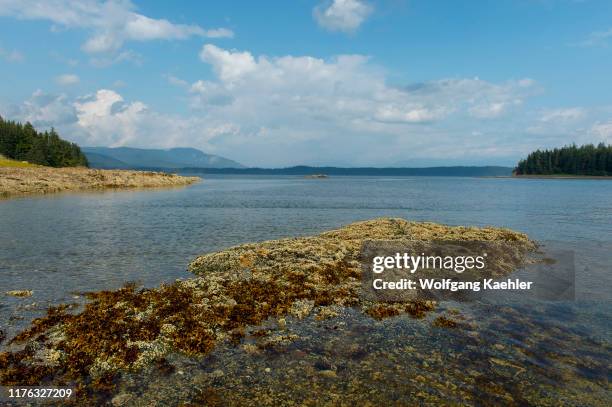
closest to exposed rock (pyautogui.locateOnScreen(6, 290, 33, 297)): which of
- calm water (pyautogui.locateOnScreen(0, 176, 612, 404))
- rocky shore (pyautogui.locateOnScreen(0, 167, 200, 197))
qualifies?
calm water (pyautogui.locateOnScreen(0, 176, 612, 404))

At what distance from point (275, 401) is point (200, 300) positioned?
9507 mm

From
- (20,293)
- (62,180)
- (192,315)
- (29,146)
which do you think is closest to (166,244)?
(20,293)

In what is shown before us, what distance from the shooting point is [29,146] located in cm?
17188

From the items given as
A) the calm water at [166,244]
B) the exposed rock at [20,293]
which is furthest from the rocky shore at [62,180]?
the exposed rock at [20,293]

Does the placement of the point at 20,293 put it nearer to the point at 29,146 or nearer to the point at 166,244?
the point at 166,244

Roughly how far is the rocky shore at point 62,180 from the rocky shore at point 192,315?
291 feet

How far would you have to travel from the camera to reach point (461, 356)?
47.5 feet

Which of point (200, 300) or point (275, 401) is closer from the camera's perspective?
point (275, 401)

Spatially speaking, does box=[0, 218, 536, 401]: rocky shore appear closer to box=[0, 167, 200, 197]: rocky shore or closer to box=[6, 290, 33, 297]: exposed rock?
box=[6, 290, 33, 297]: exposed rock

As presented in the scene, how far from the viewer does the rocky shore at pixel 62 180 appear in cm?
10012

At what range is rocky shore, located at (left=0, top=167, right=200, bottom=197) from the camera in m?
100

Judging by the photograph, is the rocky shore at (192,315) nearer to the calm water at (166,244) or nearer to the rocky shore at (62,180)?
the calm water at (166,244)

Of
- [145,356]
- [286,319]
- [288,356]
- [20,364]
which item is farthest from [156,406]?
[286,319]

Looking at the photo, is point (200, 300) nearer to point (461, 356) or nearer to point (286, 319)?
point (286, 319)
